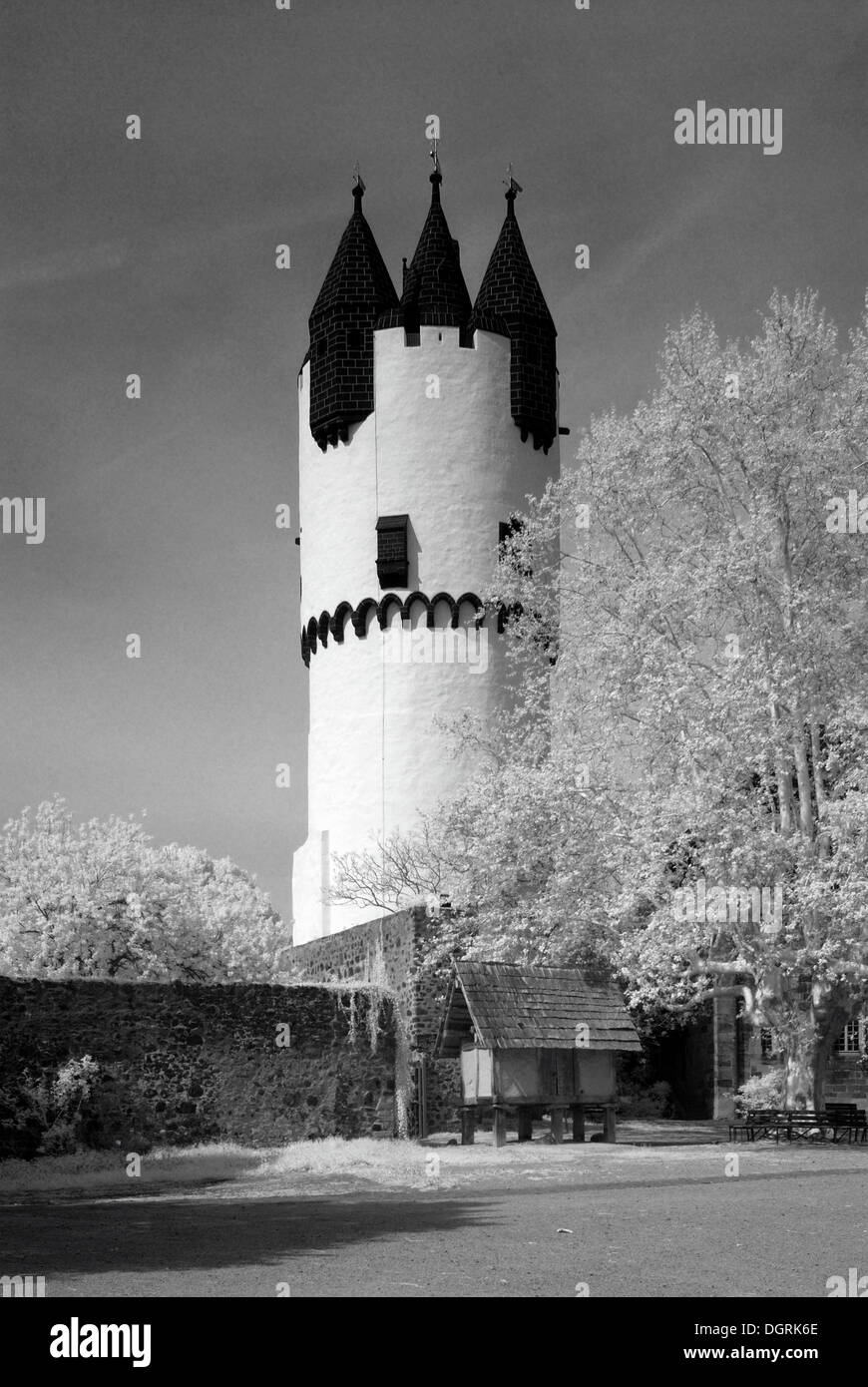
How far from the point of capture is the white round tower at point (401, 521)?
40.2m

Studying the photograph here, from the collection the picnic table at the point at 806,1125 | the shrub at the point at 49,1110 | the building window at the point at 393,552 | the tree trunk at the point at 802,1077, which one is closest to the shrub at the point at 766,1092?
the tree trunk at the point at 802,1077

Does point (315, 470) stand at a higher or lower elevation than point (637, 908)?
higher

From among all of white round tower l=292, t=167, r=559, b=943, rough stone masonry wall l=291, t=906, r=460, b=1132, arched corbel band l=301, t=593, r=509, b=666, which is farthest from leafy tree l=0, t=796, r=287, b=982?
rough stone masonry wall l=291, t=906, r=460, b=1132

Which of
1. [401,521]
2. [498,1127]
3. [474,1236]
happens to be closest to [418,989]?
[498,1127]

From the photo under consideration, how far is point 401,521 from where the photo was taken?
4022 centimetres

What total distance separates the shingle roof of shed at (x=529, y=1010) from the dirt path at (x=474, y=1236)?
3.71m

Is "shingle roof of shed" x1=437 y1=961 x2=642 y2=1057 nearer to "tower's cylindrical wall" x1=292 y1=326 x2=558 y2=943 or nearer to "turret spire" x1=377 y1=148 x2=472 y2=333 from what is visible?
"tower's cylindrical wall" x1=292 y1=326 x2=558 y2=943

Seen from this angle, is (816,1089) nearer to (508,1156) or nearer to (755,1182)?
(508,1156)

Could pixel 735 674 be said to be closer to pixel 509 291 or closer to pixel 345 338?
pixel 345 338

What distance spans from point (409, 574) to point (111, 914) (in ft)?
44.4

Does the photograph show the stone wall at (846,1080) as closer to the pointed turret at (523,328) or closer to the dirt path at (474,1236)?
the pointed turret at (523,328)
